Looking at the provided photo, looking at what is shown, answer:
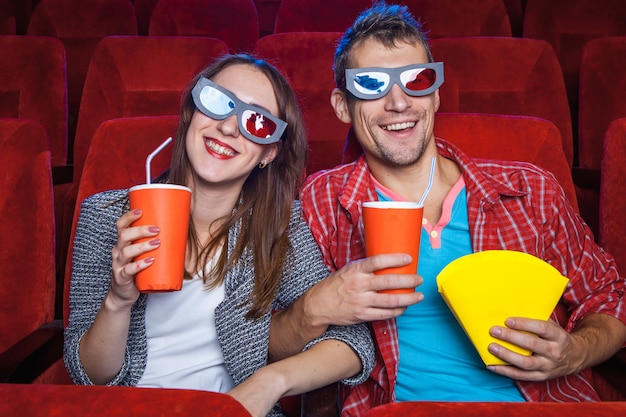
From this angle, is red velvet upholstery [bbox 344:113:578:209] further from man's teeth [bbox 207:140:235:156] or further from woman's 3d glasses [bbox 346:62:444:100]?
man's teeth [bbox 207:140:235:156]

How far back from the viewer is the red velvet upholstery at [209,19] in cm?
205

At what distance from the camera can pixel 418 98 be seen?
1.00 meters

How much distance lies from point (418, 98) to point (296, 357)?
471 mm

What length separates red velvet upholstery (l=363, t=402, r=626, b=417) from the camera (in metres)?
0.45

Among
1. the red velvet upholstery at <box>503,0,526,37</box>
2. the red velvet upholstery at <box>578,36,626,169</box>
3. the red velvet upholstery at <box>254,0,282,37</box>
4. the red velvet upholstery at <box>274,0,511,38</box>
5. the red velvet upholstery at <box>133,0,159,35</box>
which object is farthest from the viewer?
the red velvet upholstery at <box>254,0,282,37</box>

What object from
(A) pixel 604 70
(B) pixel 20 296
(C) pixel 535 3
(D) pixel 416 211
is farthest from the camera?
(C) pixel 535 3

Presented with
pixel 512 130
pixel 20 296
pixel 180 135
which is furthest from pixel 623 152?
pixel 20 296

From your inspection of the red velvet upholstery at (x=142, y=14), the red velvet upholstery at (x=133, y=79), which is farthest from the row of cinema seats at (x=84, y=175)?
the red velvet upholstery at (x=142, y=14)

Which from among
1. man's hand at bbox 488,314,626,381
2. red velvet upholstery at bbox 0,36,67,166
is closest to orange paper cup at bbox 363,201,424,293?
man's hand at bbox 488,314,626,381

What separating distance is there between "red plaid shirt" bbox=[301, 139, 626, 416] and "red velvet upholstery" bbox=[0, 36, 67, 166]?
3.15 ft

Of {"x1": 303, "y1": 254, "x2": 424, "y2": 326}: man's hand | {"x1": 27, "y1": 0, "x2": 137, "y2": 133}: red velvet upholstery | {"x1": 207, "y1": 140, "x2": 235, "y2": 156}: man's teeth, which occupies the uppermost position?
{"x1": 27, "y1": 0, "x2": 137, "y2": 133}: red velvet upholstery

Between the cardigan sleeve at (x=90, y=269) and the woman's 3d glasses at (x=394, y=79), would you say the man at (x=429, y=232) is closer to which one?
the woman's 3d glasses at (x=394, y=79)

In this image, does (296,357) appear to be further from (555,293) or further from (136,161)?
(136,161)

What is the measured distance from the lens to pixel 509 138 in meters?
1.11
